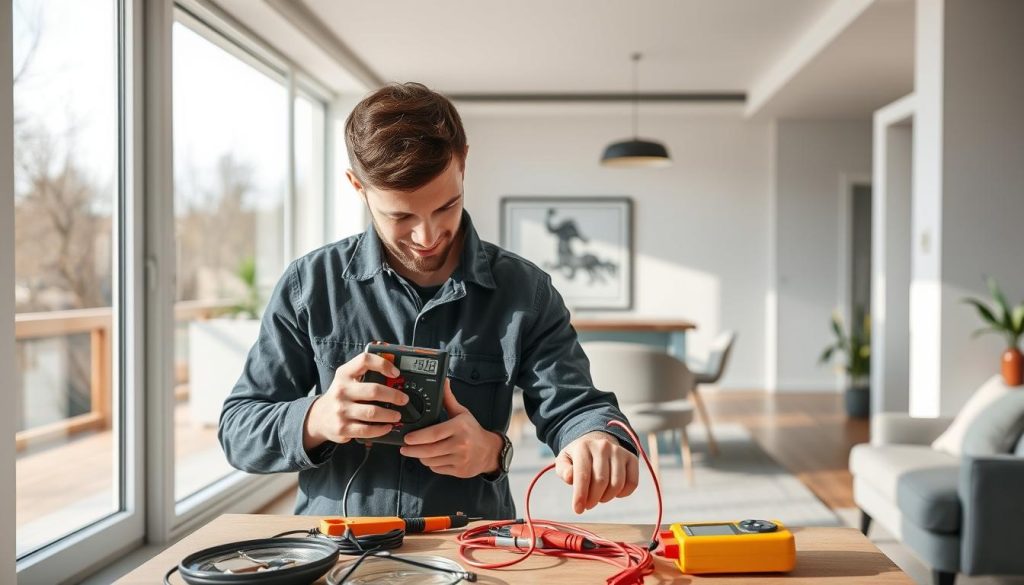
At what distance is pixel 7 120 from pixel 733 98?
6227mm

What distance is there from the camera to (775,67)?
6.44 metres

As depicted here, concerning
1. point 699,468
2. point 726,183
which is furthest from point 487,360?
point 726,183

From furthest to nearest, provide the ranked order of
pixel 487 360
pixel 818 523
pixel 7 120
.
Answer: pixel 818 523, pixel 7 120, pixel 487 360

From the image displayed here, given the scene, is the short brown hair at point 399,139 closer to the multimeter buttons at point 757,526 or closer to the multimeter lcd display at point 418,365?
the multimeter lcd display at point 418,365

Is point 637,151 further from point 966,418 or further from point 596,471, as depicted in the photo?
point 596,471

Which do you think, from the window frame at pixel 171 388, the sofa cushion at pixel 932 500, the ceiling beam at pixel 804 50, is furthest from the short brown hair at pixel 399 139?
the ceiling beam at pixel 804 50

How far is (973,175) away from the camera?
382 centimetres

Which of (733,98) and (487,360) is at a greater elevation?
(733,98)

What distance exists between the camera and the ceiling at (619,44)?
4.88 m

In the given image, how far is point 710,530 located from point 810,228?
7433 millimetres

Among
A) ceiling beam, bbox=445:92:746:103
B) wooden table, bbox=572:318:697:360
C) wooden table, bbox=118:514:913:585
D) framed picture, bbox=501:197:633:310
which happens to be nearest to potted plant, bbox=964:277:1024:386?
wooden table, bbox=572:318:697:360

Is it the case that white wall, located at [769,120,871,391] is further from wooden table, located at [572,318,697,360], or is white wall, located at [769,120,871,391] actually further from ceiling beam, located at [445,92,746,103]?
wooden table, located at [572,318,697,360]

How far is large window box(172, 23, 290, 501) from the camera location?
4.11 m

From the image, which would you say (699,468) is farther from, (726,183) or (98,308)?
(726,183)
